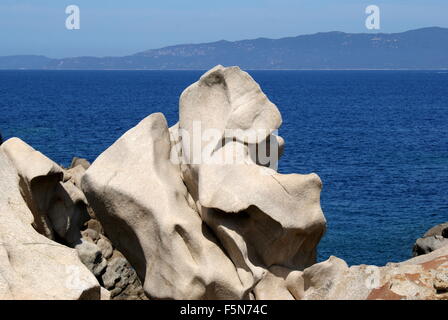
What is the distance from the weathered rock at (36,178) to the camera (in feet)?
59.3

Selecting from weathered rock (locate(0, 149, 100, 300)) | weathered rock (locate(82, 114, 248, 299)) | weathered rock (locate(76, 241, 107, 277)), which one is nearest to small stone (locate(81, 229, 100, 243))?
weathered rock (locate(76, 241, 107, 277))

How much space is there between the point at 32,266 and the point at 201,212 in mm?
4180

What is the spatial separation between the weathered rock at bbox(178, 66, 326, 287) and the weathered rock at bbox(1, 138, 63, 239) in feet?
9.64

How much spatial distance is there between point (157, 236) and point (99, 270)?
10.0 feet

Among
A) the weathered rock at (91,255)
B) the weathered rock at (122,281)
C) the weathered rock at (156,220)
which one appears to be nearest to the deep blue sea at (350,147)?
the weathered rock at (122,281)

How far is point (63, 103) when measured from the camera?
379 ft

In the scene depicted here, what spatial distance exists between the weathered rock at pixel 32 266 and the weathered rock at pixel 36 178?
3.16ft

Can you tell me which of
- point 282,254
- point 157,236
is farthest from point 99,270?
point 282,254

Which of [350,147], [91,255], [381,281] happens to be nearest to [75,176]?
[91,255]

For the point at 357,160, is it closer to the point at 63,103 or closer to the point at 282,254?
the point at 282,254

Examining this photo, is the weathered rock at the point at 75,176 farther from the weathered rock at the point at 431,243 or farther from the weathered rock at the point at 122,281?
the weathered rock at the point at 431,243

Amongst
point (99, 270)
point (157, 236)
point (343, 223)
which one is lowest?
point (343, 223)
